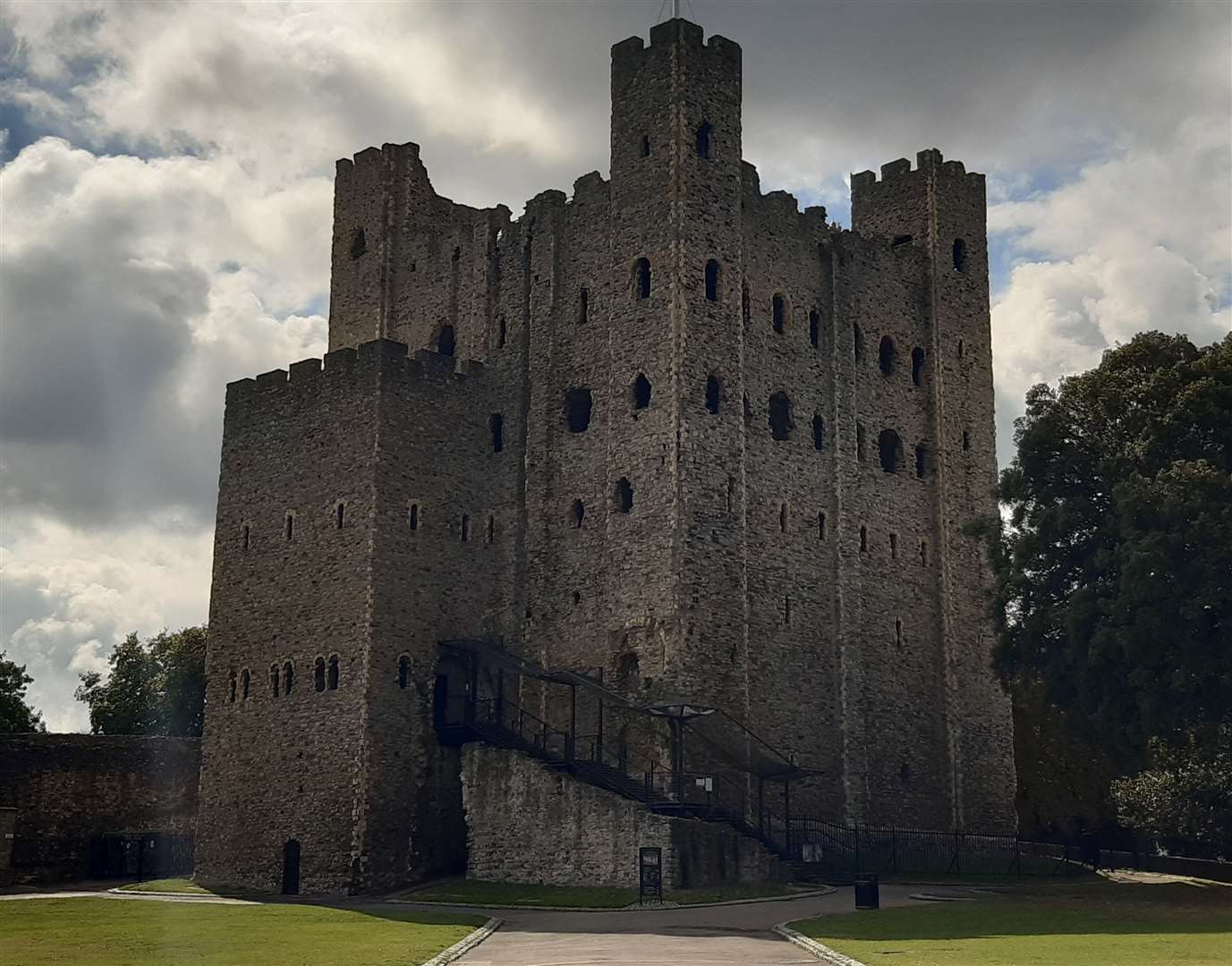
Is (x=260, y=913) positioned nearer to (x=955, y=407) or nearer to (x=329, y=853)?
(x=329, y=853)

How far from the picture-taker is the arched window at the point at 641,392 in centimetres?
4097

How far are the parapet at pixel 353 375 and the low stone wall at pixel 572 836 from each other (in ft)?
32.4

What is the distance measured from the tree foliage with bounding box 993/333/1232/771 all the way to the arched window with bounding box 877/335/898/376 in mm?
9424

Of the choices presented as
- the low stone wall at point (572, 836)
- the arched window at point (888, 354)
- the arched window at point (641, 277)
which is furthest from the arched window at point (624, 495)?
the arched window at point (888, 354)

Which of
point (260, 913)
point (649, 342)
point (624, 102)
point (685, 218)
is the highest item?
point (624, 102)

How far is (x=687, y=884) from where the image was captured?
34.2 metres

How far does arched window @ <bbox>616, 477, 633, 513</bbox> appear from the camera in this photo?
4056cm

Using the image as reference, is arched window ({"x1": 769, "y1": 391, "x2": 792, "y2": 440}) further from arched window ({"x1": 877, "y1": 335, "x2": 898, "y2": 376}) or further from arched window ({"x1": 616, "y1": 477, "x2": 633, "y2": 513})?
arched window ({"x1": 877, "y1": 335, "x2": 898, "y2": 376})

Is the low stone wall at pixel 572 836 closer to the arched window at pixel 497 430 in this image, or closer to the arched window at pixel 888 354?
the arched window at pixel 497 430

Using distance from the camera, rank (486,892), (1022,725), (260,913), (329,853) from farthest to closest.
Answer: (1022,725)
(329,853)
(486,892)
(260,913)

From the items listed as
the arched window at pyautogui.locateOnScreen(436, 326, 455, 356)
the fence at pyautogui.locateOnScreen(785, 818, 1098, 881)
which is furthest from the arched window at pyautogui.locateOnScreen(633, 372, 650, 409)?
the fence at pyautogui.locateOnScreen(785, 818, 1098, 881)

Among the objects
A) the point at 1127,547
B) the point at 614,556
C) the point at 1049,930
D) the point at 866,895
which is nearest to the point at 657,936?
the point at 866,895

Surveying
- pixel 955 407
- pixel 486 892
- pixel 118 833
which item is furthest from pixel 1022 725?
pixel 118 833

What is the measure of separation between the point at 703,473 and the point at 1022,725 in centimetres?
2044
